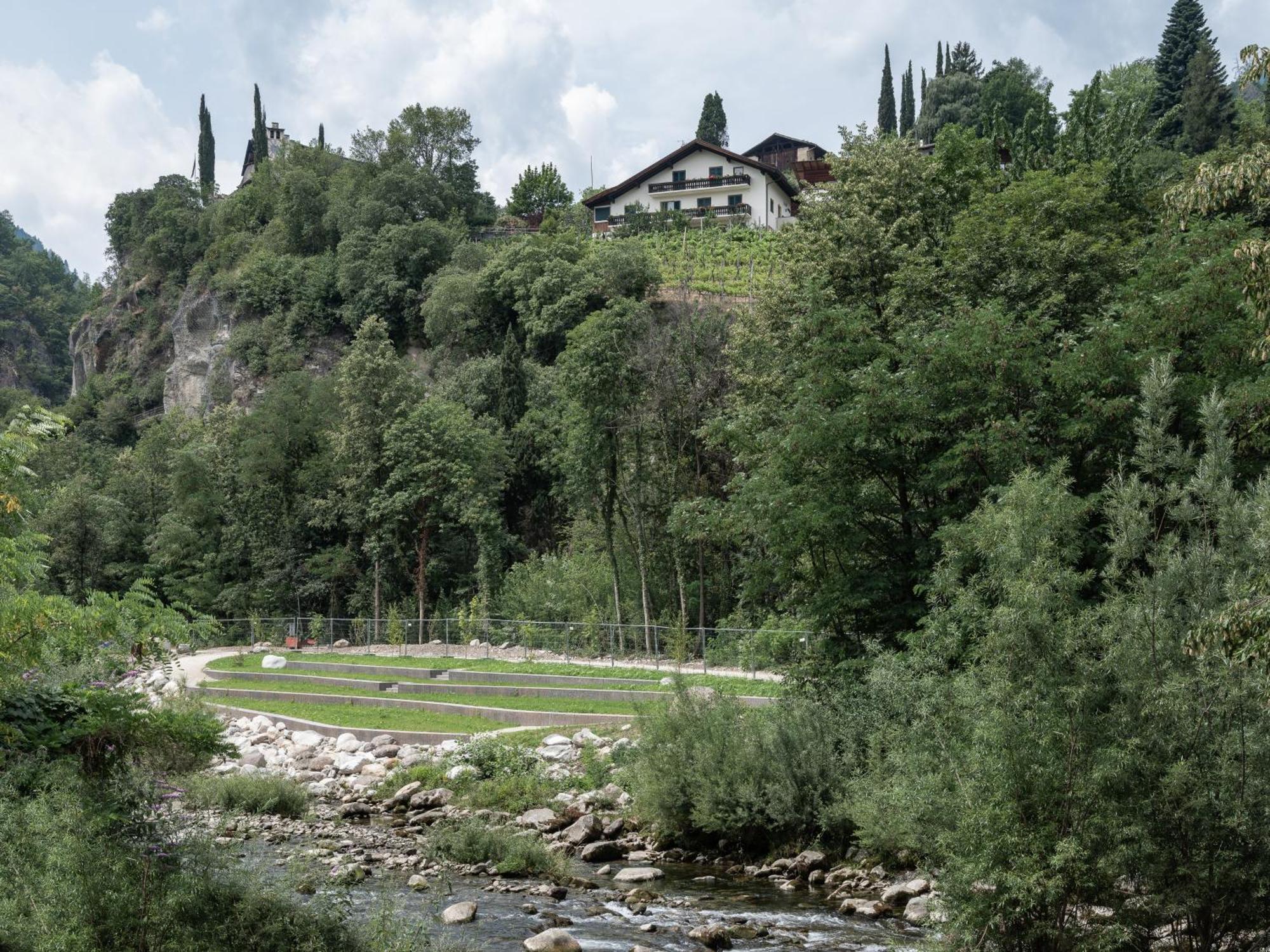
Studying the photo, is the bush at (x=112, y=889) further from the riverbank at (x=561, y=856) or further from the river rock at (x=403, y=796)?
the river rock at (x=403, y=796)

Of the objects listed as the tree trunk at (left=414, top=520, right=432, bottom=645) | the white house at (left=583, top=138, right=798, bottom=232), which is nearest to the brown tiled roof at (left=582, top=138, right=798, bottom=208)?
the white house at (left=583, top=138, right=798, bottom=232)

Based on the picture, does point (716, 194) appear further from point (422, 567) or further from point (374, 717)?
point (374, 717)

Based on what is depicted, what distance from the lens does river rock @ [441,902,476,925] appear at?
14555 mm

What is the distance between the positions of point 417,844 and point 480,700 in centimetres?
1126

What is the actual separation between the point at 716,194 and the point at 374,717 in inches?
1896

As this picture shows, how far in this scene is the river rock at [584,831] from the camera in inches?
734

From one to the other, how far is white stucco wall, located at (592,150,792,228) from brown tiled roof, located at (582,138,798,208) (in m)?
0.27

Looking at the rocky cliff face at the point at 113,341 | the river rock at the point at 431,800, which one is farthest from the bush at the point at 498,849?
the rocky cliff face at the point at 113,341

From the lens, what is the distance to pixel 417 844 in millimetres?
18641

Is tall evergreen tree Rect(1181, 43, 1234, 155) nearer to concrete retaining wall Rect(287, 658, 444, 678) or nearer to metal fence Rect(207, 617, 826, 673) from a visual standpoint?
metal fence Rect(207, 617, 826, 673)

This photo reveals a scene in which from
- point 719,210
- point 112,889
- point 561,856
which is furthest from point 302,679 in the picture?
point 719,210

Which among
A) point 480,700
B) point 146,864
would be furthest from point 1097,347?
point 480,700

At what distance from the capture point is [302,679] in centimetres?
3622

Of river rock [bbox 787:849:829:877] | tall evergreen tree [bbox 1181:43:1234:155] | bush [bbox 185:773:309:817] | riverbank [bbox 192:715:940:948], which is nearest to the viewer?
riverbank [bbox 192:715:940:948]
